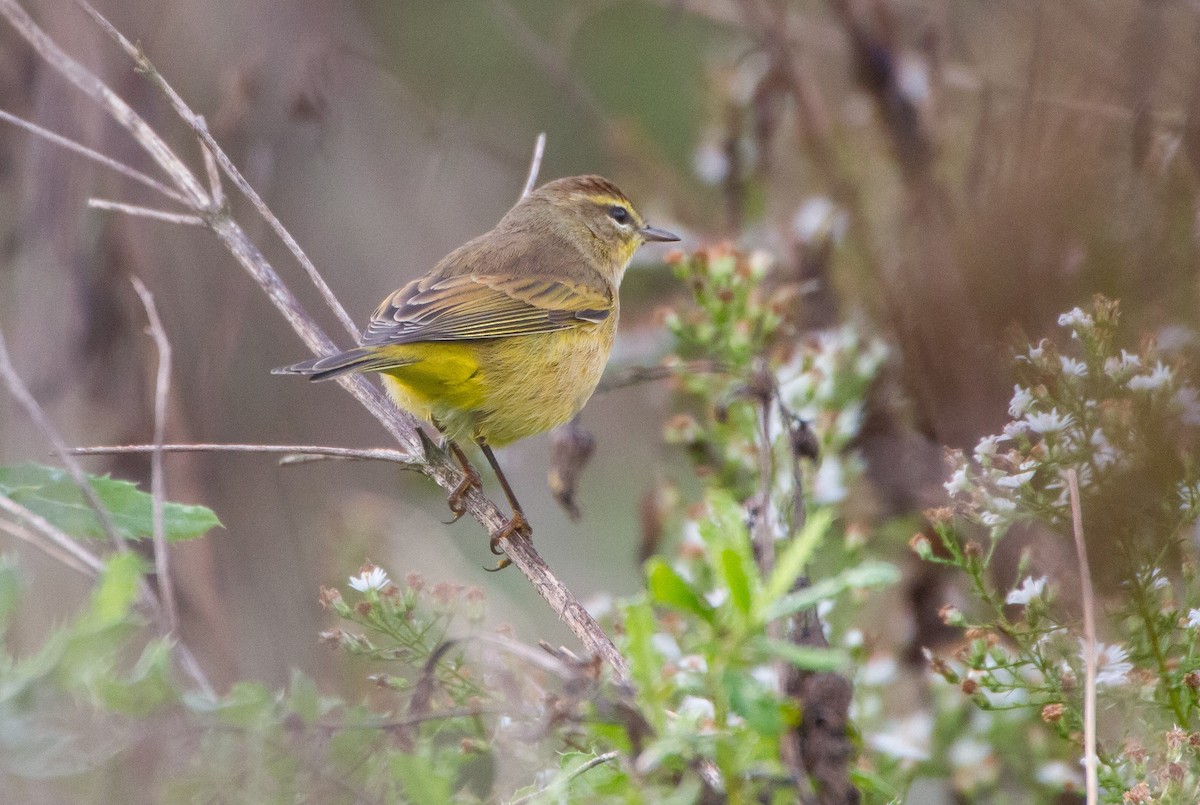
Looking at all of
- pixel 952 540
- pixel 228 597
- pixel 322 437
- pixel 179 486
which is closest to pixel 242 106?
pixel 179 486

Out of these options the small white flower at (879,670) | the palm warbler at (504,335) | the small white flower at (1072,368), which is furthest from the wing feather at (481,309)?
the small white flower at (1072,368)

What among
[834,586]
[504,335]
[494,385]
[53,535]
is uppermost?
[504,335]

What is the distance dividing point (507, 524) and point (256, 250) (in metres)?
0.89

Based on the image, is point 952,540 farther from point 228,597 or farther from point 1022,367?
point 228,597

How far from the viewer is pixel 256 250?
2814 millimetres

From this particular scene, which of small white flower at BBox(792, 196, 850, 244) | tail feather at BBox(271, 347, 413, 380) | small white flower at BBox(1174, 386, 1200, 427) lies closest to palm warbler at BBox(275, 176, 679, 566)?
tail feather at BBox(271, 347, 413, 380)

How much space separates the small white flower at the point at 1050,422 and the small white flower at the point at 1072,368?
7 centimetres

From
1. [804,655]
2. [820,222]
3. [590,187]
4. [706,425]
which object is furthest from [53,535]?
[590,187]

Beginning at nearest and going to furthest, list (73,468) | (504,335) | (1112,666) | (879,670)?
(73,468) < (1112,666) < (879,670) < (504,335)

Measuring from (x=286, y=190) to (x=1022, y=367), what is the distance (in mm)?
4460

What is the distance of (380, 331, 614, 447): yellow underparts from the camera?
3.21 meters

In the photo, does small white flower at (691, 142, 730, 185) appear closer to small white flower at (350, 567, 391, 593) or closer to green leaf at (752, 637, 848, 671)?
small white flower at (350, 567, 391, 593)

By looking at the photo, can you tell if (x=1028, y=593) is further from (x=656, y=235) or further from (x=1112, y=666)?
(x=656, y=235)

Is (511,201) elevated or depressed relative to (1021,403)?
elevated
